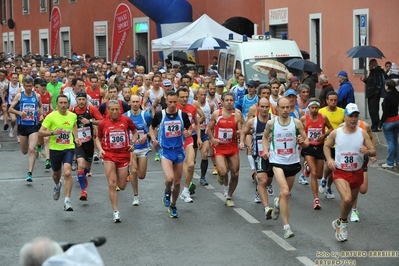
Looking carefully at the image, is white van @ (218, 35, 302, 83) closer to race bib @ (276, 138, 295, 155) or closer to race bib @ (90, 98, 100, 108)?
race bib @ (90, 98, 100, 108)

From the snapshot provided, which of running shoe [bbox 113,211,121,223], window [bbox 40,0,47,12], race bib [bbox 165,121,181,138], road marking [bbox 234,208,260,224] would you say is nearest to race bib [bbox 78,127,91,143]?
race bib [bbox 165,121,181,138]

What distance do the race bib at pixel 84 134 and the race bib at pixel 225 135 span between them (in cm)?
213

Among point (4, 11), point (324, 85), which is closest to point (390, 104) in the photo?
point (324, 85)

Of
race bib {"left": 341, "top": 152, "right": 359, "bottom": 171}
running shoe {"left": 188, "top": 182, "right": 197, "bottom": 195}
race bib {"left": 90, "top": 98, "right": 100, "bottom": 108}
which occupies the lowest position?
running shoe {"left": 188, "top": 182, "right": 197, "bottom": 195}

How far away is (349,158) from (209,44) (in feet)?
54.6

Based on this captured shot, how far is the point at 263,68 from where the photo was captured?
22719 millimetres

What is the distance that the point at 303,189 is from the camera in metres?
14.9

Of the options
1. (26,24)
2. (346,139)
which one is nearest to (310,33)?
(346,139)

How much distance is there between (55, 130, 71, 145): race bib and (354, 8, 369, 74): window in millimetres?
14099

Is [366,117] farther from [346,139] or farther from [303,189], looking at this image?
[346,139]

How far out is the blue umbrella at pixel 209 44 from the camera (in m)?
26.8

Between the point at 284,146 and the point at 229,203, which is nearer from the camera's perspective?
the point at 284,146

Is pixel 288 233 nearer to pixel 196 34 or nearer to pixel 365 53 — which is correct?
pixel 365 53

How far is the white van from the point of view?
22.7m
